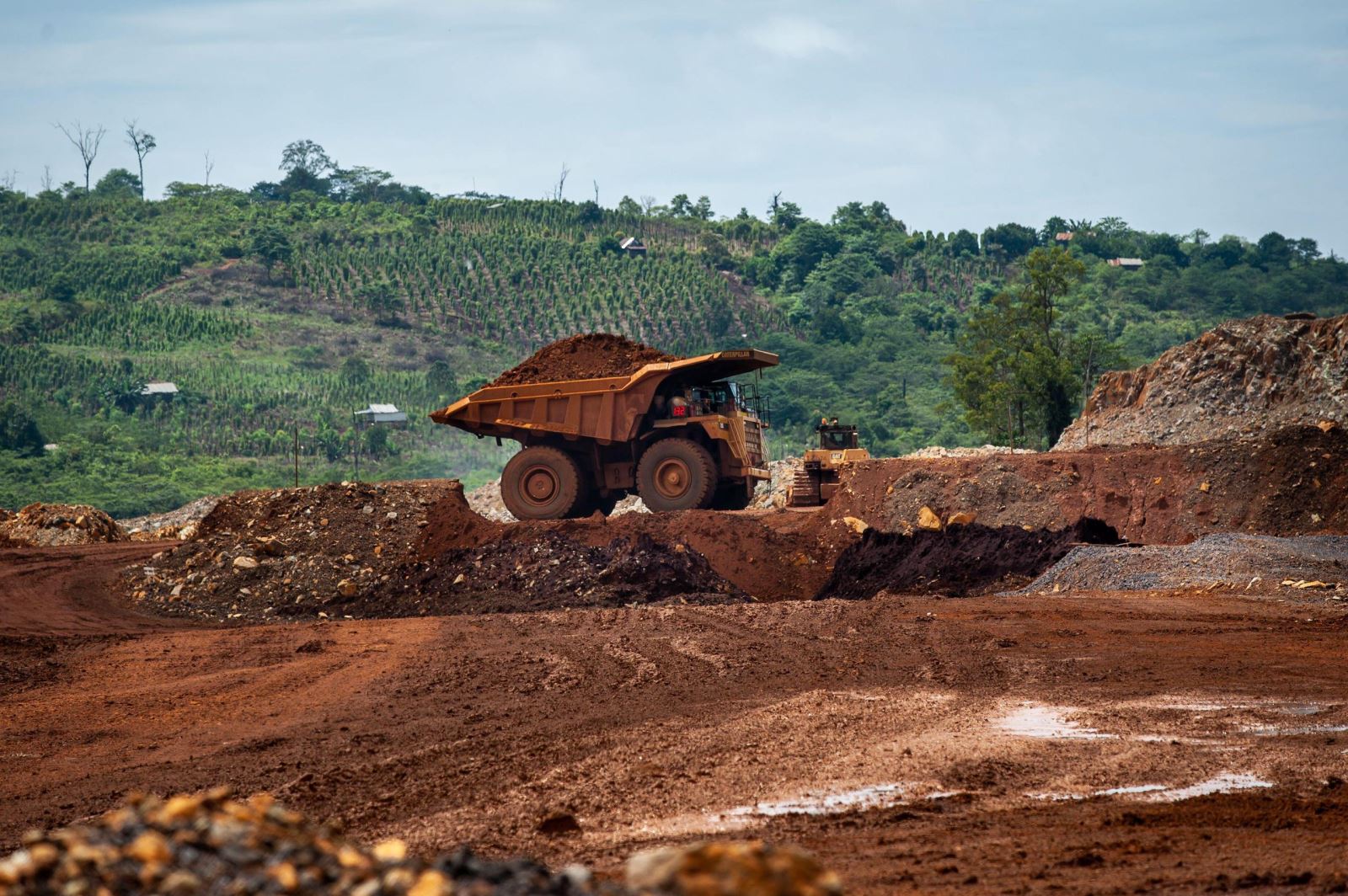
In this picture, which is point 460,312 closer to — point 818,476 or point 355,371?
point 355,371

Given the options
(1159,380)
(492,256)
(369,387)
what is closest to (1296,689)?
(1159,380)

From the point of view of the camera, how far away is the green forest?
4959 centimetres

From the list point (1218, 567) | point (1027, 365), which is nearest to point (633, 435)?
point (1218, 567)

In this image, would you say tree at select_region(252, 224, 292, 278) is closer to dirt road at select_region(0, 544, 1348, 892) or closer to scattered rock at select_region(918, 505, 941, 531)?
scattered rock at select_region(918, 505, 941, 531)

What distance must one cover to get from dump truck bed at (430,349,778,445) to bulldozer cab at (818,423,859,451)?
578 cm

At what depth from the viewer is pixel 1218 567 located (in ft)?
60.1

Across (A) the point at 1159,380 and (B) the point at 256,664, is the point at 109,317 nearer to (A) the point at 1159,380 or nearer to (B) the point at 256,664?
(A) the point at 1159,380

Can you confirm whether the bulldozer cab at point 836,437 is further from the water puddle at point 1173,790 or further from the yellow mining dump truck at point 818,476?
the water puddle at point 1173,790

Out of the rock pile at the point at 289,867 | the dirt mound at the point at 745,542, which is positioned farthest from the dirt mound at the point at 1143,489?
the rock pile at the point at 289,867

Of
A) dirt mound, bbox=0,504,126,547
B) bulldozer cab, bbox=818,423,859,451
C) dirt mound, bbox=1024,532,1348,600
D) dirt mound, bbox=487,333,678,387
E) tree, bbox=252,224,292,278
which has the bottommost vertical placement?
dirt mound, bbox=0,504,126,547

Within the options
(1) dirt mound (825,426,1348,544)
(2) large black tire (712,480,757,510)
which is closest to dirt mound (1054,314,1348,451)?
(1) dirt mound (825,426,1348,544)

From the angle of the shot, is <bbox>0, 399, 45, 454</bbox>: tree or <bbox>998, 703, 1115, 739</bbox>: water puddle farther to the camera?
<bbox>0, 399, 45, 454</bbox>: tree

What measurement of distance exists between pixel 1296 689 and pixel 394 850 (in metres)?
10.1

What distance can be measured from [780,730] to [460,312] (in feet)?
230
